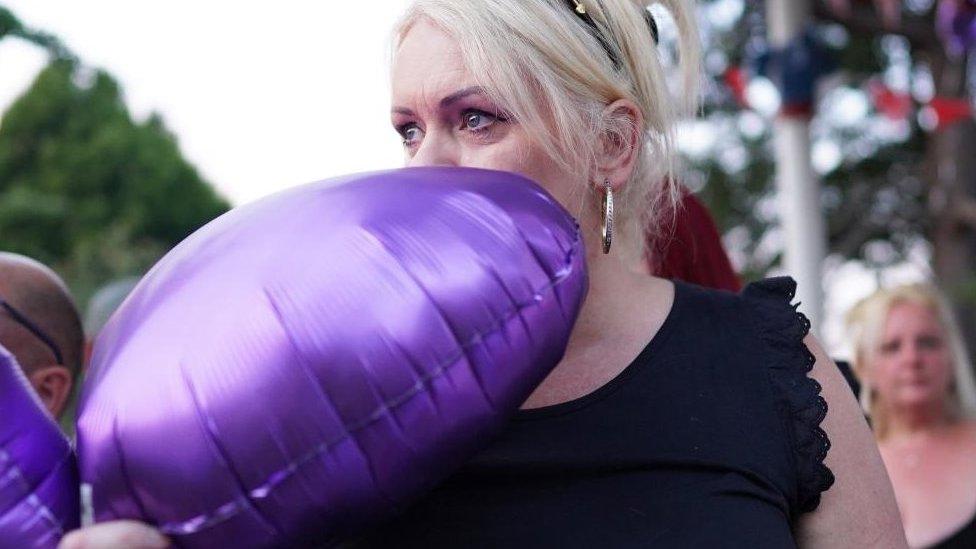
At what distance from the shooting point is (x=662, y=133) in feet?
4.59

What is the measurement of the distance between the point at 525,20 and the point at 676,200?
16.3 inches

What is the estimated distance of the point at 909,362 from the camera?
326cm

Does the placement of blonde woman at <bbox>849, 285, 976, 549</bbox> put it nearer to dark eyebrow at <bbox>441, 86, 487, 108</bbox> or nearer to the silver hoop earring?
the silver hoop earring

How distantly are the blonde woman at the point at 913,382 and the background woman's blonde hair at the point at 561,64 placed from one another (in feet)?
6.90

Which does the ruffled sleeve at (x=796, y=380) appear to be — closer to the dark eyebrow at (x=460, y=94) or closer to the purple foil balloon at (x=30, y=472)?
the dark eyebrow at (x=460, y=94)

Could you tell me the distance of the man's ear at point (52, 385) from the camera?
5.66ft

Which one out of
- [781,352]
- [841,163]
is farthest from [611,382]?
[841,163]

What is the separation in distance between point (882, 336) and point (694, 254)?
5.22 feet

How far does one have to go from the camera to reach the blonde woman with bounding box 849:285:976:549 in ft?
10.6

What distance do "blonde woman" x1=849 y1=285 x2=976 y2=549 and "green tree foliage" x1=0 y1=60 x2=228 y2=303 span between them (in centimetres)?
997

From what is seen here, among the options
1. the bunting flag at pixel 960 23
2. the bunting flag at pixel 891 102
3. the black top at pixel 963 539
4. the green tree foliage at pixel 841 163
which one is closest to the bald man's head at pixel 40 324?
the black top at pixel 963 539

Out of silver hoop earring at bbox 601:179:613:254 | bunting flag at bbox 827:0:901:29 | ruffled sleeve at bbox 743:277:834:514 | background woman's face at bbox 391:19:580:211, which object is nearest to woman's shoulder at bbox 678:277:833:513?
ruffled sleeve at bbox 743:277:834:514

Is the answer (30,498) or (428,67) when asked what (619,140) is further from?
(30,498)

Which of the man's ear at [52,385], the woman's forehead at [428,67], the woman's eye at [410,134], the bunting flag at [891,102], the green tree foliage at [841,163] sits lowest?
the green tree foliage at [841,163]
